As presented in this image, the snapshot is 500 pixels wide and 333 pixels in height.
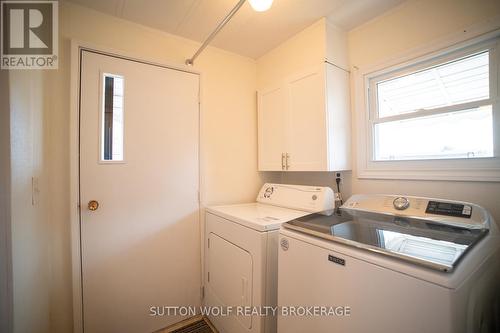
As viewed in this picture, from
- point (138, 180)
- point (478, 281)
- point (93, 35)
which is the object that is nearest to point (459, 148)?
point (478, 281)

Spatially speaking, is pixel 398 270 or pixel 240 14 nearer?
pixel 398 270

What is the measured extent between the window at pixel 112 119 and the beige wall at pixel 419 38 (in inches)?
78.4

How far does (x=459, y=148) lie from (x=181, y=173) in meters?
2.11

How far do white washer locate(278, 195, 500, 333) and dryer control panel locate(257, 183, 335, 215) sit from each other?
12.7 inches

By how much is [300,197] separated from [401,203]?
0.72 m

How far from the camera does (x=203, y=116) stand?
6.79 ft

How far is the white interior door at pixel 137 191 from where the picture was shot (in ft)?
5.22

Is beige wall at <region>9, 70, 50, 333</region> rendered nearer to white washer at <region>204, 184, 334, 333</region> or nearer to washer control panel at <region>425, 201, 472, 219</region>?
white washer at <region>204, 184, 334, 333</region>

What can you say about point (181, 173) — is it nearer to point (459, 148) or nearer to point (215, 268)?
point (215, 268)

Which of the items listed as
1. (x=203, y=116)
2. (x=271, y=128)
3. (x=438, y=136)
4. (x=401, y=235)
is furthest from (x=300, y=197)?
(x=203, y=116)

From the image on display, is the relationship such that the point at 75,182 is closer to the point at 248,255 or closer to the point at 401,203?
the point at 248,255

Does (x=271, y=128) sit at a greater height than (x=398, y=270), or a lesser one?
greater

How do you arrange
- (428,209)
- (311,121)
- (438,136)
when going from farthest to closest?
(311,121)
(438,136)
(428,209)

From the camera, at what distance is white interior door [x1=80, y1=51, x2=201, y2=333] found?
1.59m
